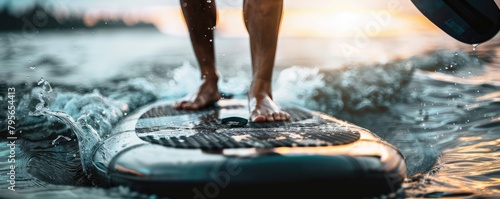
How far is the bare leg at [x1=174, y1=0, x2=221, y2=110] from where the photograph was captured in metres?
3.11

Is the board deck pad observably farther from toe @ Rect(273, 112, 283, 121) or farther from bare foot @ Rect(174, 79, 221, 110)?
bare foot @ Rect(174, 79, 221, 110)

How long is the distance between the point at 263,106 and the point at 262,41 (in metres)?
0.32

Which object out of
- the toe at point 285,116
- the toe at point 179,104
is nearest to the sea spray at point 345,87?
the toe at point 179,104

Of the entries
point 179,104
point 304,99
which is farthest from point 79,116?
point 304,99

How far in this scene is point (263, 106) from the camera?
8.66ft

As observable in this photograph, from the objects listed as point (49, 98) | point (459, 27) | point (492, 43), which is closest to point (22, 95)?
point (49, 98)

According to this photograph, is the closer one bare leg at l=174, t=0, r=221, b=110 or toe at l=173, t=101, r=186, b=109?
toe at l=173, t=101, r=186, b=109

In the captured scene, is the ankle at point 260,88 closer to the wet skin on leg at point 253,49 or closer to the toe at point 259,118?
the wet skin on leg at point 253,49

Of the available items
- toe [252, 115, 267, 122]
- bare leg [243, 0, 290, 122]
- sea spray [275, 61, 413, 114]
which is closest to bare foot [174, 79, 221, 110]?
bare leg [243, 0, 290, 122]

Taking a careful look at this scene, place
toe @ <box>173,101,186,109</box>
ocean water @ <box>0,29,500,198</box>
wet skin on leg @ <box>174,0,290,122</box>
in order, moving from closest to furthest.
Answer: ocean water @ <box>0,29,500,198</box> → wet skin on leg @ <box>174,0,290,122</box> → toe @ <box>173,101,186,109</box>

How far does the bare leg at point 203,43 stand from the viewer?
3.11 metres

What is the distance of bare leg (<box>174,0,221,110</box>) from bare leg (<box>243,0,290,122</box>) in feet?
1.19

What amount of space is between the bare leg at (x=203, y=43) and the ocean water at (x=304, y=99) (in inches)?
11.3

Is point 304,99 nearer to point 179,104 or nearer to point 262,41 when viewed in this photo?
point 179,104
